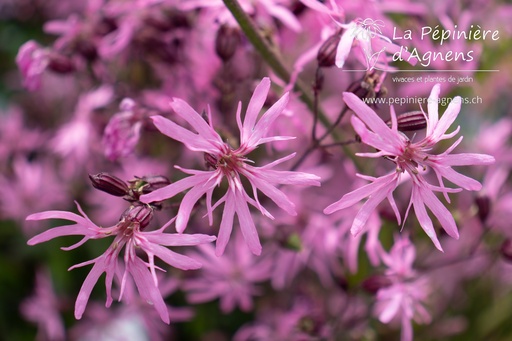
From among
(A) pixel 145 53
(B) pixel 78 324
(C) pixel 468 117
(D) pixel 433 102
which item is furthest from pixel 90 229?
(C) pixel 468 117

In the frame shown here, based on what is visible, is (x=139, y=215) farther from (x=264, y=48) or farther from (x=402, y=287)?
(x=402, y=287)

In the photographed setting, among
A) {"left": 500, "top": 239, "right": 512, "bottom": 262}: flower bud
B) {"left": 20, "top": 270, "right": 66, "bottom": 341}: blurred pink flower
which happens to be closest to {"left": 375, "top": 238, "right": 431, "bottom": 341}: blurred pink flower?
{"left": 500, "top": 239, "right": 512, "bottom": 262}: flower bud

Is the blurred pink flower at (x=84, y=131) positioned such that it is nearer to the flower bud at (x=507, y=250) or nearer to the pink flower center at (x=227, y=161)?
the pink flower center at (x=227, y=161)

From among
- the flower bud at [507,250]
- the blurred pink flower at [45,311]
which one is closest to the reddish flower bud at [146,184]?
the flower bud at [507,250]

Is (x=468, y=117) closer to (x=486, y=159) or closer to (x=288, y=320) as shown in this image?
(x=288, y=320)

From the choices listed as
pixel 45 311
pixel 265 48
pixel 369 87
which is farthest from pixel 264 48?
pixel 45 311

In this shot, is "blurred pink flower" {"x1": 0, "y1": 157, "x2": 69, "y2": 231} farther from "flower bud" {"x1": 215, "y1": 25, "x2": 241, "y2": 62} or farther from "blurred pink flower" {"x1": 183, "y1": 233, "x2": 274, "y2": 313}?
"flower bud" {"x1": 215, "y1": 25, "x2": 241, "y2": 62}
